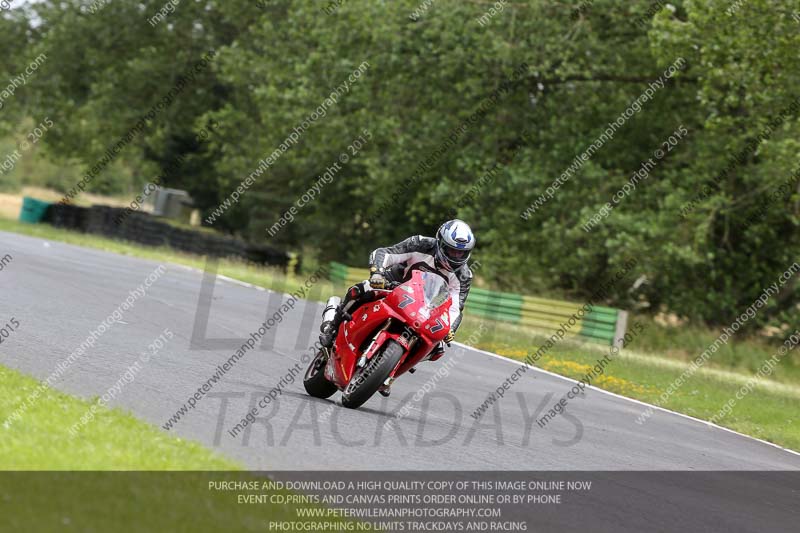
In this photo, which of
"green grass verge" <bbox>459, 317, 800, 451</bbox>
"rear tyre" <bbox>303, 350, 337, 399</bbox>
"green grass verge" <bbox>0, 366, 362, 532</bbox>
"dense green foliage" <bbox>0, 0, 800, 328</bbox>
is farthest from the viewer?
"dense green foliage" <bbox>0, 0, 800, 328</bbox>

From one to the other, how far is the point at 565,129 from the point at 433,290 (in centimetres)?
2178

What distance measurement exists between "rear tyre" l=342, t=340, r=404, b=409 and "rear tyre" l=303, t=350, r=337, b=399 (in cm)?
60

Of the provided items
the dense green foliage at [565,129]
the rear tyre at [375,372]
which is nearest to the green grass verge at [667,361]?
the dense green foliage at [565,129]

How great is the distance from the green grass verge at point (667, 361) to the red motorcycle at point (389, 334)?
20.2 feet

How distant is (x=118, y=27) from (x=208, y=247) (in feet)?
52.4

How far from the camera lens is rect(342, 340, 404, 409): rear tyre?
9250 millimetres

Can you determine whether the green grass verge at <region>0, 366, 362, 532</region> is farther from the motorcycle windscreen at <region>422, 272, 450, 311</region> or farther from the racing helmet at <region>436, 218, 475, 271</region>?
the racing helmet at <region>436, 218, 475, 271</region>

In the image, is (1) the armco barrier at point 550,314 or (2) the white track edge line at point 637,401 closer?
(2) the white track edge line at point 637,401

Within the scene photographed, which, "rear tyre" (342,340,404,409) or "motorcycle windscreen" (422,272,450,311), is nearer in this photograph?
"rear tyre" (342,340,404,409)

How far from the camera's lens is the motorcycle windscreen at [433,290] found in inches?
372

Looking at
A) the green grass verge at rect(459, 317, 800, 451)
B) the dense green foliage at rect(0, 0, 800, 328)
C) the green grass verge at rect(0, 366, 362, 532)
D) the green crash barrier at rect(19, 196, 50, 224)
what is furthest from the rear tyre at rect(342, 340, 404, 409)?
the green crash barrier at rect(19, 196, 50, 224)

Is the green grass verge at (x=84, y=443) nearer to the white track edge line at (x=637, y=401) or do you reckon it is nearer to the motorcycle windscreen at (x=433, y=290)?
the motorcycle windscreen at (x=433, y=290)

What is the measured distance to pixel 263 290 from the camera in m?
25.2

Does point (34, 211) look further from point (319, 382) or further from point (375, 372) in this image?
point (375, 372)
